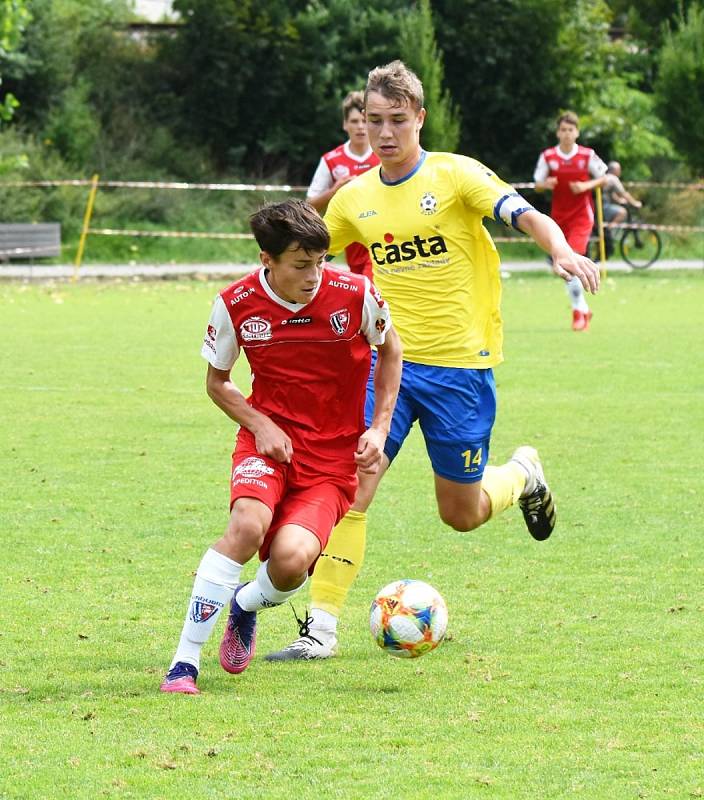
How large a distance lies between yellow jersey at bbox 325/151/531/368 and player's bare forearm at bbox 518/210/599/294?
1.52 ft

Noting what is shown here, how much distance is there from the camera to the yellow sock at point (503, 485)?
260 inches

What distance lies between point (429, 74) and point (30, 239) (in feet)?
29.5

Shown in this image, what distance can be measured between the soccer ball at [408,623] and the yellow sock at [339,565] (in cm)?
28

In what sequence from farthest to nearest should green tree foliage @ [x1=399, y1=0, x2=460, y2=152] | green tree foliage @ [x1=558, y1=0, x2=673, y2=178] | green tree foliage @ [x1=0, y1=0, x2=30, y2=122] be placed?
1. green tree foliage @ [x1=558, y1=0, x2=673, y2=178]
2. green tree foliage @ [x1=399, y1=0, x2=460, y2=152]
3. green tree foliage @ [x1=0, y1=0, x2=30, y2=122]

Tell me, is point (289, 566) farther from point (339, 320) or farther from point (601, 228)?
point (601, 228)

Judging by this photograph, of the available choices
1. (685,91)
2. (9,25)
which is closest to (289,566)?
(9,25)

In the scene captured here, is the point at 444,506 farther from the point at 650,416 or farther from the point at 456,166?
the point at 650,416

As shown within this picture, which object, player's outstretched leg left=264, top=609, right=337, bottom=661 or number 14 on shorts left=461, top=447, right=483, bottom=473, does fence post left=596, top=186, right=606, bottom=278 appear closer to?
number 14 on shorts left=461, top=447, right=483, bottom=473

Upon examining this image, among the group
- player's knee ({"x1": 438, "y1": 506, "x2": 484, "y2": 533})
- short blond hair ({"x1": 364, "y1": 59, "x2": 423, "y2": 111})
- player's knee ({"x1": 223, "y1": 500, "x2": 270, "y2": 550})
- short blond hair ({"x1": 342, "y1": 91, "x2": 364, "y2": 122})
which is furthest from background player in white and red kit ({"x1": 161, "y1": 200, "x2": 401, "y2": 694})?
short blond hair ({"x1": 342, "y1": 91, "x2": 364, "y2": 122})

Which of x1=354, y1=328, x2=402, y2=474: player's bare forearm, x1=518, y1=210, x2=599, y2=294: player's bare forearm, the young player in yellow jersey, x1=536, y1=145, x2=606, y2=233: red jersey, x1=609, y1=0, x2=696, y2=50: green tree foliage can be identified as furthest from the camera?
x1=609, y1=0, x2=696, y2=50: green tree foliage

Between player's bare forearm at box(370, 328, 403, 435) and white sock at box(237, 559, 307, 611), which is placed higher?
player's bare forearm at box(370, 328, 403, 435)

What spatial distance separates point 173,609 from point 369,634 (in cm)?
80

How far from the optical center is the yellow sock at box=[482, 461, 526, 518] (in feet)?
21.7

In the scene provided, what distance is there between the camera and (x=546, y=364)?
14.1 meters
